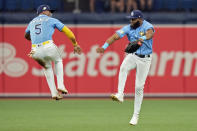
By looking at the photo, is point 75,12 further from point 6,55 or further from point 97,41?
point 6,55

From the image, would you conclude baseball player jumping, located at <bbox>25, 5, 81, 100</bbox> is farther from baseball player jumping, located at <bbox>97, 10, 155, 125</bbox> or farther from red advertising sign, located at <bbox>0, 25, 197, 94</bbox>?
red advertising sign, located at <bbox>0, 25, 197, 94</bbox>

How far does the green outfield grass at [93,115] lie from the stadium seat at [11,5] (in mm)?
3229

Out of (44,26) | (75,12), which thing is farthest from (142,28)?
(75,12)

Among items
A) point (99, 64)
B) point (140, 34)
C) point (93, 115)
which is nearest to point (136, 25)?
point (140, 34)

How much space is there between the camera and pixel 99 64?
21.8 metres

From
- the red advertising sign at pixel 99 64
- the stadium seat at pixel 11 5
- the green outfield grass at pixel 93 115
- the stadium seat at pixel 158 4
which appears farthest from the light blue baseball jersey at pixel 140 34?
the stadium seat at pixel 11 5

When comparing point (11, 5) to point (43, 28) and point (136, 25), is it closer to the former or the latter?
point (43, 28)

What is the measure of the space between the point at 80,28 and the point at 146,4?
239 centimetres

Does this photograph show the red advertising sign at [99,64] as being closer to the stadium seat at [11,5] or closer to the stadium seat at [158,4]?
the stadium seat at [11,5]

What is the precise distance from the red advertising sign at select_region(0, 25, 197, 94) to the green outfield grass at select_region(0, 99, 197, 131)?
85 cm

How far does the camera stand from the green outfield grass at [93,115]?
13.2 m

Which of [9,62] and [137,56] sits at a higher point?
[137,56]

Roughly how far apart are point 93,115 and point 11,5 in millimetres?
7254

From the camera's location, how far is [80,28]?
71.2ft
